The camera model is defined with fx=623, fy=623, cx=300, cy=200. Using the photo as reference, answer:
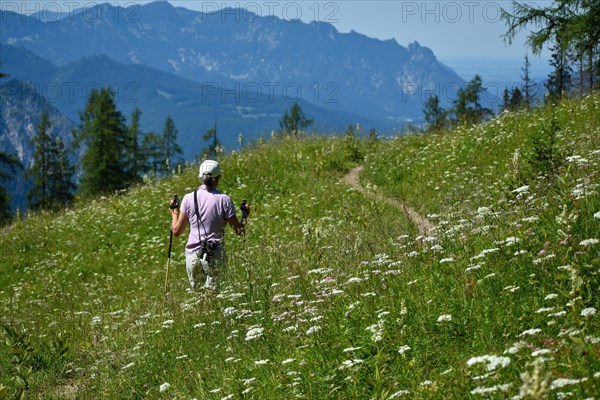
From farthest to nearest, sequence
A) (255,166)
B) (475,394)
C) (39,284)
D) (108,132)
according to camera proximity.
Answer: (108,132) < (255,166) < (39,284) < (475,394)

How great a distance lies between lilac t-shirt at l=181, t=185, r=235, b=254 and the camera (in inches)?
330

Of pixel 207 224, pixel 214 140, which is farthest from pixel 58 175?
pixel 207 224

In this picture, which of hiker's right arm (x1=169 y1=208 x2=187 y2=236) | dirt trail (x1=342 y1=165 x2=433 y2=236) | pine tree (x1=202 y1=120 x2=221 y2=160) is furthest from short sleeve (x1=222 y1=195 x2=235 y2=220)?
pine tree (x1=202 y1=120 x2=221 y2=160)

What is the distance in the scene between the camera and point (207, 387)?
5.58 m

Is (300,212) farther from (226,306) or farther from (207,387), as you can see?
(207,387)

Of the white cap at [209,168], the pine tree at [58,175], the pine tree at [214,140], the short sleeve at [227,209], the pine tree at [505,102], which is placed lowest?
the pine tree at [58,175]

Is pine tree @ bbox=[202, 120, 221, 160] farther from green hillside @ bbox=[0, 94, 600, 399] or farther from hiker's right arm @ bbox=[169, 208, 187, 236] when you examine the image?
hiker's right arm @ bbox=[169, 208, 187, 236]

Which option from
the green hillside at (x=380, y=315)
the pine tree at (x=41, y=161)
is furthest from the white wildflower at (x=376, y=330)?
the pine tree at (x=41, y=161)

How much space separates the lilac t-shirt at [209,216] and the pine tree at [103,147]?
2237 inches

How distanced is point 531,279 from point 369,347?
1399 mm

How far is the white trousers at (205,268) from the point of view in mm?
8141

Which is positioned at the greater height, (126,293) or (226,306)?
(226,306)

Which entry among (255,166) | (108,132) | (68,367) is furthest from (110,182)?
(68,367)

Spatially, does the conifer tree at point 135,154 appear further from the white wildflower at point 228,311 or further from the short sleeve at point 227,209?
the white wildflower at point 228,311
